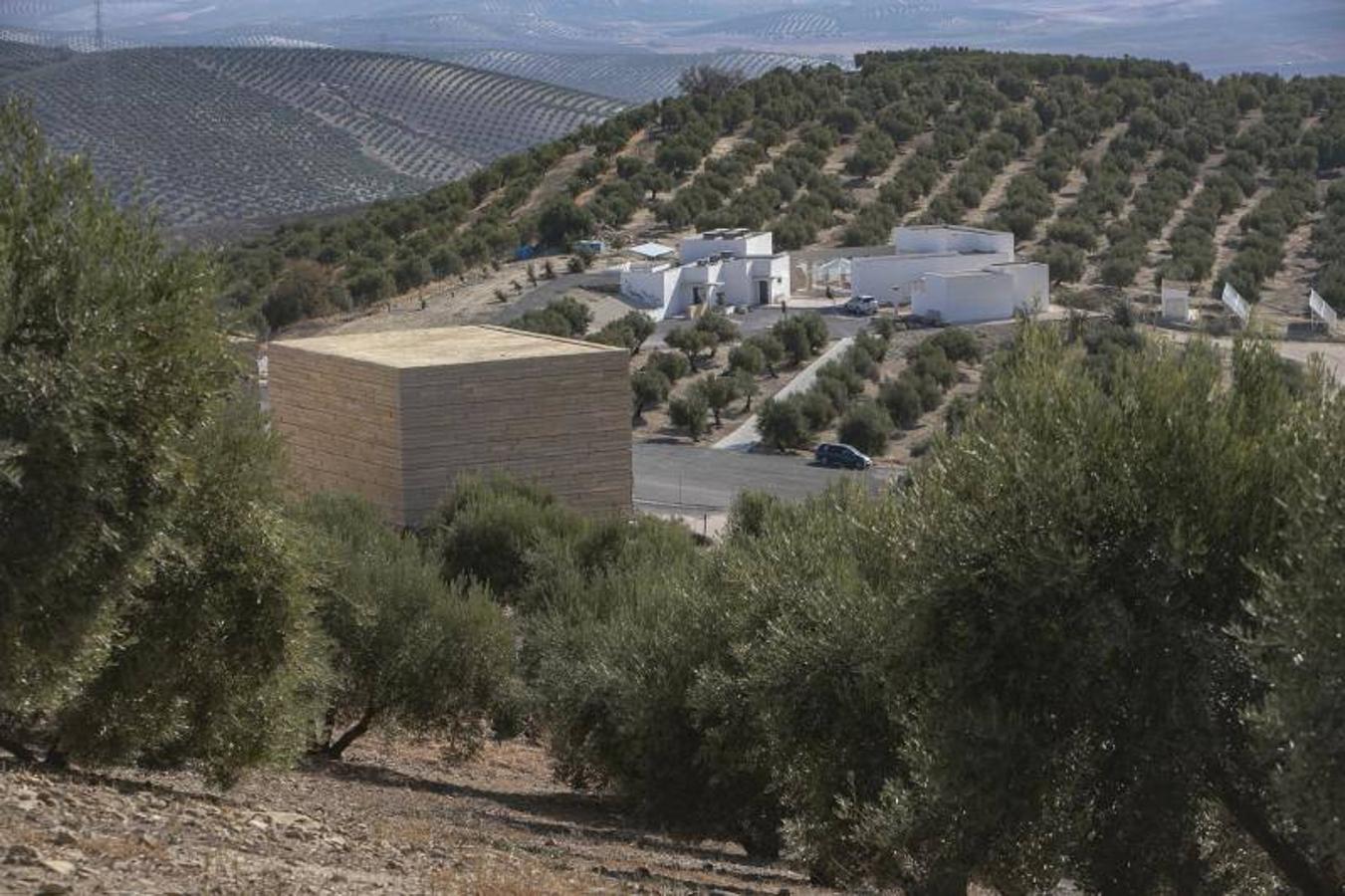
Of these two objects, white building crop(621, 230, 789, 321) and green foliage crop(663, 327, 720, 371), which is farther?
white building crop(621, 230, 789, 321)

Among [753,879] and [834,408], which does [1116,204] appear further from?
[753,879]

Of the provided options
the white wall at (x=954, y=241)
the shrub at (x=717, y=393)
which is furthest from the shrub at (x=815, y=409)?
the white wall at (x=954, y=241)

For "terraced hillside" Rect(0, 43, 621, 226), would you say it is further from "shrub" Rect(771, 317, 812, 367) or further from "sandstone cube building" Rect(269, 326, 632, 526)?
"sandstone cube building" Rect(269, 326, 632, 526)

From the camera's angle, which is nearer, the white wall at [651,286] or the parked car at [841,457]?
the parked car at [841,457]

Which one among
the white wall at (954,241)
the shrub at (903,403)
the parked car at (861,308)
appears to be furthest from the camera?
the white wall at (954,241)

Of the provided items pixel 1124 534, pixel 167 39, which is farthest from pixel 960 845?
pixel 167 39

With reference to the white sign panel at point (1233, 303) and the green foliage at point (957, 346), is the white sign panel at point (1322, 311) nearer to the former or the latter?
the white sign panel at point (1233, 303)

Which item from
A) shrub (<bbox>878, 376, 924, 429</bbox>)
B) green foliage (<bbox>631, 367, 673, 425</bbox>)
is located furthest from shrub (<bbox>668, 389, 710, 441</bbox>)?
shrub (<bbox>878, 376, 924, 429</bbox>)
